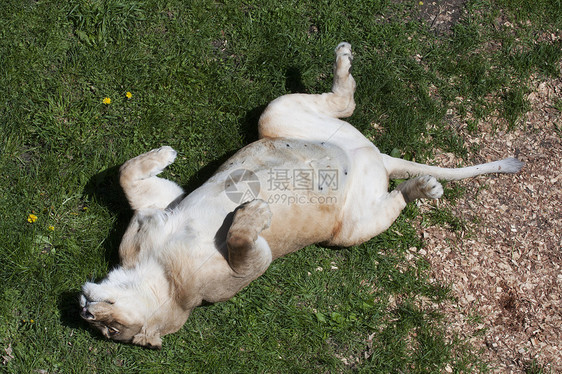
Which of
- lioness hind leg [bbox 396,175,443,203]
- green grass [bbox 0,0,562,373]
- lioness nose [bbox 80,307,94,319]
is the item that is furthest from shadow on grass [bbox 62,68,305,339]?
lioness hind leg [bbox 396,175,443,203]

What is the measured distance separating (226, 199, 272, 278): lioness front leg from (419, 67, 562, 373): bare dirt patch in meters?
1.85

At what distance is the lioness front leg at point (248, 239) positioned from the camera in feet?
10.7

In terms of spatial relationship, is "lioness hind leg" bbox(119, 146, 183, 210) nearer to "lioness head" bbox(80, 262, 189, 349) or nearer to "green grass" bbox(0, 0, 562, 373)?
"lioness head" bbox(80, 262, 189, 349)

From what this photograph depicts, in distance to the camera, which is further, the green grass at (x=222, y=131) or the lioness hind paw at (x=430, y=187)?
the green grass at (x=222, y=131)

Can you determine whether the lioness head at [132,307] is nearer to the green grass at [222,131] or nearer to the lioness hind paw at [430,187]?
the green grass at [222,131]

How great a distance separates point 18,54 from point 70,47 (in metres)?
0.40

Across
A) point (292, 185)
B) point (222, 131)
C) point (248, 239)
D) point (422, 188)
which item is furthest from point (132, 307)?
point (422, 188)

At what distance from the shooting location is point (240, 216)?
3334mm

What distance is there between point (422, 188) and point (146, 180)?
1914 mm

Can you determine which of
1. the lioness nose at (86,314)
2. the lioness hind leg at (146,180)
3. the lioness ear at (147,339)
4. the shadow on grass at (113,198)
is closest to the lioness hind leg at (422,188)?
the shadow on grass at (113,198)

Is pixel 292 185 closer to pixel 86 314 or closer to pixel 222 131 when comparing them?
pixel 222 131

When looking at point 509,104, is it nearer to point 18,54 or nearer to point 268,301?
point 268,301

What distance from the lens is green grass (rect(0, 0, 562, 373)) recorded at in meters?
4.17

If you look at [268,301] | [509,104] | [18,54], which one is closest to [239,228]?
[268,301]
